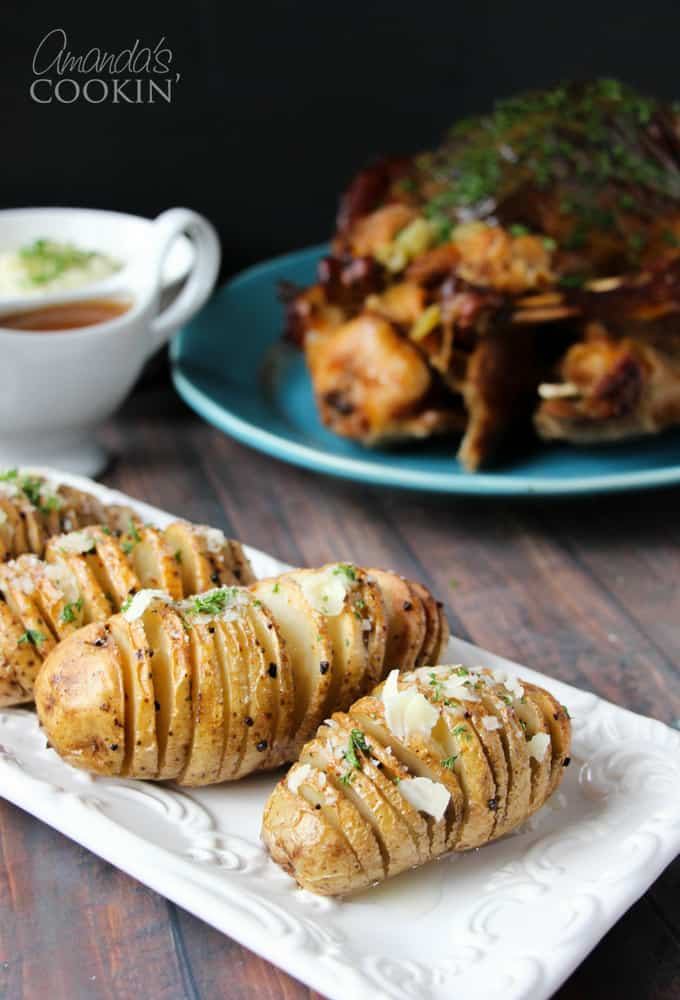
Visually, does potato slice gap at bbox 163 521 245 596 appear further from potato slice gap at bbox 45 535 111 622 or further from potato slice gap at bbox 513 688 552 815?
potato slice gap at bbox 513 688 552 815

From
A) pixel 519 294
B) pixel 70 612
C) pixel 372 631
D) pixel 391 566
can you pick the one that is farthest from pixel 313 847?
pixel 519 294

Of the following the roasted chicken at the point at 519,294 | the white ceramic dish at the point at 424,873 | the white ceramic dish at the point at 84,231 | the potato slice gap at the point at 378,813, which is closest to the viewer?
the white ceramic dish at the point at 424,873

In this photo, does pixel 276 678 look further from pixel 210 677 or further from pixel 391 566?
pixel 391 566

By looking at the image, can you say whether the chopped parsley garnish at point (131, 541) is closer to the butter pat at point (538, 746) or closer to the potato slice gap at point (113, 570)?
the potato slice gap at point (113, 570)

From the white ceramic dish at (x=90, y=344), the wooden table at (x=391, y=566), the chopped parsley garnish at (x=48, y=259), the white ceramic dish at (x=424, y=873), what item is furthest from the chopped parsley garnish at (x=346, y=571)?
the chopped parsley garnish at (x=48, y=259)

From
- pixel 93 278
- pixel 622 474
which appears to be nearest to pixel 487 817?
pixel 622 474

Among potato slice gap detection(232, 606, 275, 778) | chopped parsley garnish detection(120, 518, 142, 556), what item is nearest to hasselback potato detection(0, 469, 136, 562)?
chopped parsley garnish detection(120, 518, 142, 556)

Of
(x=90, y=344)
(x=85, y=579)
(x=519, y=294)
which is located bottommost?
(x=90, y=344)
